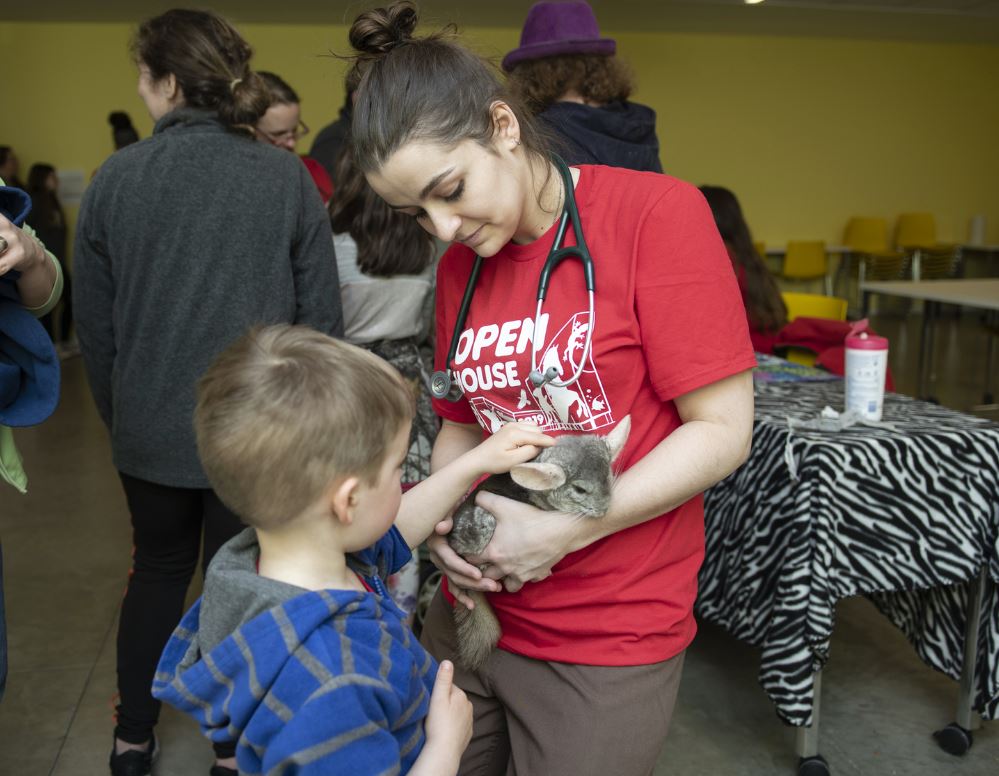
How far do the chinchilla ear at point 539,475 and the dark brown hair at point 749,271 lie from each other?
2528 millimetres

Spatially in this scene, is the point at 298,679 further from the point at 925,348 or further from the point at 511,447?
the point at 925,348

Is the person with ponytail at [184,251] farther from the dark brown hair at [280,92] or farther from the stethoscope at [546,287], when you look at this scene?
the dark brown hair at [280,92]

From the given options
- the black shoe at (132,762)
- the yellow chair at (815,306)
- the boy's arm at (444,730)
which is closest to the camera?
the boy's arm at (444,730)

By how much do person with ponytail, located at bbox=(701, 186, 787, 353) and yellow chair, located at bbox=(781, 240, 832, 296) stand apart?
279 inches

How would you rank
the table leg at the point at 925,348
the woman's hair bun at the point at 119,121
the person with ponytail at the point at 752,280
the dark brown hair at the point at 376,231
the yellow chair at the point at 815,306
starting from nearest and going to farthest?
the dark brown hair at the point at 376,231 → the person with ponytail at the point at 752,280 → the yellow chair at the point at 815,306 → the table leg at the point at 925,348 → the woman's hair bun at the point at 119,121

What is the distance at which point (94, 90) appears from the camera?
9.44m

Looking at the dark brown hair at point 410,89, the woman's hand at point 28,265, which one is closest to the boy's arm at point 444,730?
the dark brown hair at point 410,89

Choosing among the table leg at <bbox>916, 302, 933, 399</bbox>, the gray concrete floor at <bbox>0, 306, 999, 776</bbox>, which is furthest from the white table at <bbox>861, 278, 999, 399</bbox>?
the gray concrete floor at <bbox>0, 306, 999, 776</bbox>

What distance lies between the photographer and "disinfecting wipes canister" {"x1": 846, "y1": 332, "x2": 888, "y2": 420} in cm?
225

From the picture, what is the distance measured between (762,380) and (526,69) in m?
1.17

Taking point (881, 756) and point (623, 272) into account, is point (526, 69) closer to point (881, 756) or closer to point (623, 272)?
point (623, 272)

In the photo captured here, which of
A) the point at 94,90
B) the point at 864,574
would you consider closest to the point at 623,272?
the point at 864,574

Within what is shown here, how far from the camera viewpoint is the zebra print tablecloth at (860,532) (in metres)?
2.04

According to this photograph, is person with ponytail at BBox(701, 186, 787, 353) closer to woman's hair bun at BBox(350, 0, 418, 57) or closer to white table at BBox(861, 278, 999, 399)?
white table at BBox(861, 278, 999, 399)
